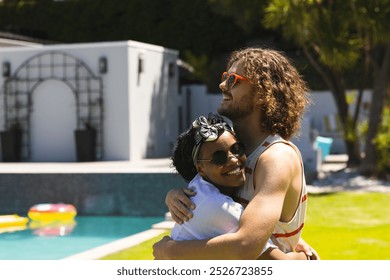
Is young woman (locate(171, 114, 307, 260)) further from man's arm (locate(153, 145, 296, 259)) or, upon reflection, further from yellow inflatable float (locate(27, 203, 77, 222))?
yellow inflatable float (locate(27, 203, 77, 222))

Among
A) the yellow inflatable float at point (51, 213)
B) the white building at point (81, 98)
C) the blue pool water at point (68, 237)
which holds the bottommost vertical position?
the blue pool water at point (68, 237)

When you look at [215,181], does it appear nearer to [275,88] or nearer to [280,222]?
[280,222]

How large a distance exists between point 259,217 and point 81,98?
1814 cm

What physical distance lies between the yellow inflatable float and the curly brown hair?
943cm

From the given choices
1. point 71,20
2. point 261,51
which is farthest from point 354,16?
point 71,20

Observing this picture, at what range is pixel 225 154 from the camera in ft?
7.32

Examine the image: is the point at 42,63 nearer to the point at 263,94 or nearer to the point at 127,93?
the point at 127,93

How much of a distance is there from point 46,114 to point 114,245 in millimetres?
13256

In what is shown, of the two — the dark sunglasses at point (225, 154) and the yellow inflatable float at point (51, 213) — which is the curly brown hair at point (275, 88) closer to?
the dark sunglasses at point (225, 154)

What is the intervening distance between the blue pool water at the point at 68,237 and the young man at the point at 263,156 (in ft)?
22.9

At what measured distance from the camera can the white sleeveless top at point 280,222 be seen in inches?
89.3

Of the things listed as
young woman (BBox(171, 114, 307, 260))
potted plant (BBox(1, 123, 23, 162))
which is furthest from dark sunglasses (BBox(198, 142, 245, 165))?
potted plant (BBox(1, 123, 23, 162))

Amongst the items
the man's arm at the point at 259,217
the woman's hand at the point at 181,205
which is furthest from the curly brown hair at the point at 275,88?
the woman's hand at the point at 181,205
